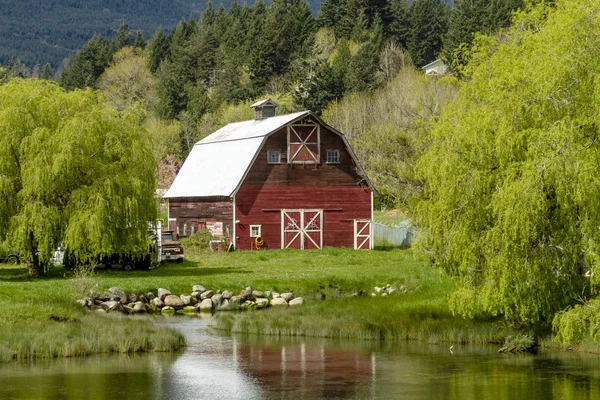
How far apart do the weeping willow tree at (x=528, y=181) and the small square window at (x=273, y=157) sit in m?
29.8

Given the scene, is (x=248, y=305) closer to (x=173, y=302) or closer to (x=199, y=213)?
(x=173, y=302)

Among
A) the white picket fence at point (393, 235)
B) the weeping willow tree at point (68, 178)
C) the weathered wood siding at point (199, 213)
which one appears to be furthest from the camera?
the white picket fence at point (393, 235)

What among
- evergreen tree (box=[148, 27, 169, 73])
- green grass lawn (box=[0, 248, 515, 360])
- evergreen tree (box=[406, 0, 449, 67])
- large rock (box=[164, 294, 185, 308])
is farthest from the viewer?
evergreen tree (box=[148, 27, 169, 73])

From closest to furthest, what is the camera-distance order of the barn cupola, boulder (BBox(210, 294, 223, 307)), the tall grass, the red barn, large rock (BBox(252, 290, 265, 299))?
the tall grass → boulder (BBox(210, 294, 223, 307)) → large rock (BBox(252, 290, 265, 299)) → the red barn → the barn cupola

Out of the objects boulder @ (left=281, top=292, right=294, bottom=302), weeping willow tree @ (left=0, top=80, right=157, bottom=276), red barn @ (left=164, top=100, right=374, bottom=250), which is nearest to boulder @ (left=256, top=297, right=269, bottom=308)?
boulder @ (left=281, top=292, right=294, bottom=302)

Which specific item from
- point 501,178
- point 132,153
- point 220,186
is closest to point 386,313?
point 501,178

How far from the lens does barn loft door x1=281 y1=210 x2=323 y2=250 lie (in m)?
59.4

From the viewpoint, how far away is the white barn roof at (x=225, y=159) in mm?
59691

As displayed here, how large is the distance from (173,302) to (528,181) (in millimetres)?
16726

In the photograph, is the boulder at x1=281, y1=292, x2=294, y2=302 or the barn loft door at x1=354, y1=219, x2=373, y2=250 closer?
the boulder at x1=281, y1=292, x2=294, y2=302

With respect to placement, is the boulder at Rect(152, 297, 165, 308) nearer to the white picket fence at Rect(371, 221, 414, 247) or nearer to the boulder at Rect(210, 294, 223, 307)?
the boulder at Rect(210, 294, 223, 307)

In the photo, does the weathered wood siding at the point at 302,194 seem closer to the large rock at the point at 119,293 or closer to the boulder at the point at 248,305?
the boulder at the point at 248,305

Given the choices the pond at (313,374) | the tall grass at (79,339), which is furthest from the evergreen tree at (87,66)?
the pond at (313,374)

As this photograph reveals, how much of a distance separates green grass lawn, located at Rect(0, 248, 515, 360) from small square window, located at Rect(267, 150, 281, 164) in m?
10.4
